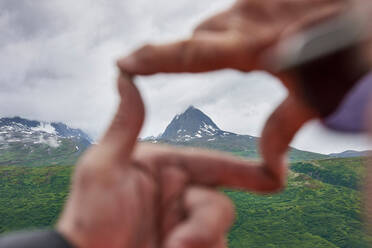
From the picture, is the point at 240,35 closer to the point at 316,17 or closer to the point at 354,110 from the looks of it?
the point at 316,17

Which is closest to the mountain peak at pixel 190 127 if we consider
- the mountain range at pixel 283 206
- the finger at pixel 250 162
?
the mountain range at pixel 283 206

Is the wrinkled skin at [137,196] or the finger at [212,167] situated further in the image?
the finger at [212,167]

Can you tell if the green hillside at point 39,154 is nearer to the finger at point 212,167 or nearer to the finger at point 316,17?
the finger at point 212,167

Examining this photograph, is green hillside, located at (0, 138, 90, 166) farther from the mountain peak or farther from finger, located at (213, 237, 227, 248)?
finger, located at (213, 237, 227, 248)

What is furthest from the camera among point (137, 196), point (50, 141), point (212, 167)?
point (50, 141)

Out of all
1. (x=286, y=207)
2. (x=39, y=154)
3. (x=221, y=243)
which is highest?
(x=221, y=243)

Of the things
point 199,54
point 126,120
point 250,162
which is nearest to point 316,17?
point 199,54

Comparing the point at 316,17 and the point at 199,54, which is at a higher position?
the point at 316,17

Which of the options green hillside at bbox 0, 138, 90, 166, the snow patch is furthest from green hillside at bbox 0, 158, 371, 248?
the snow patch
